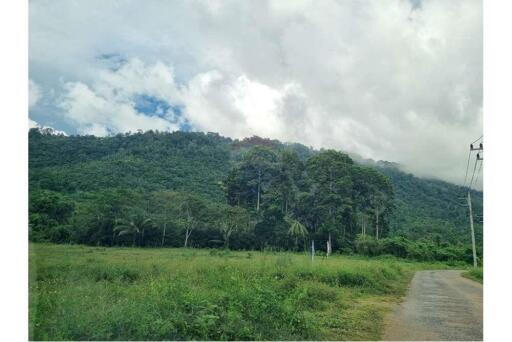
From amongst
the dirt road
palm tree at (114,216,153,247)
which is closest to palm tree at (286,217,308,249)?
palm tree at (114,216,153,247)

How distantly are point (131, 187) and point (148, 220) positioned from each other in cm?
358

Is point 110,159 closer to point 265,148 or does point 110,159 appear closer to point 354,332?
point 265,148

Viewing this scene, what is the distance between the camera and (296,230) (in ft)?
84.2

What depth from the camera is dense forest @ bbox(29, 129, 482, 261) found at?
32.4 ft

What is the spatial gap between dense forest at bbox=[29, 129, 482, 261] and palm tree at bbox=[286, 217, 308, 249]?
66 mm

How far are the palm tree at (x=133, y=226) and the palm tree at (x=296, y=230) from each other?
10033 millimetres

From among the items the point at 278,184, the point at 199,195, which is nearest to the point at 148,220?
the point at 199,195

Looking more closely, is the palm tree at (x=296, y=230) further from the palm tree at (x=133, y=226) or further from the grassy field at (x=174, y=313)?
the grassy field at (x=174, y=313)

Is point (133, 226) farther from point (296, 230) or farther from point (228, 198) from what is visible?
point (296, 230)

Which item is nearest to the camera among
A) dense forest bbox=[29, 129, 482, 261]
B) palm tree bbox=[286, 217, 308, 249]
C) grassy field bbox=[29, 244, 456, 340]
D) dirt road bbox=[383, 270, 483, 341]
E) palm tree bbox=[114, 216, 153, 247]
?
grassy field bbox=[29, 244, 456, 340]

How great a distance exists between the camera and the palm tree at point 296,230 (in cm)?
2522

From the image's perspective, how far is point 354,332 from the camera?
212 inches

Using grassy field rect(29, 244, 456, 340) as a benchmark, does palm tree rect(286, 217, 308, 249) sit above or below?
below

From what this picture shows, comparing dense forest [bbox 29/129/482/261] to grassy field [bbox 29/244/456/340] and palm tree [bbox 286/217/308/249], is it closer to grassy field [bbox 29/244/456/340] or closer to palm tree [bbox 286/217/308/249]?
palm tree [bbox 286/217/308/249]
